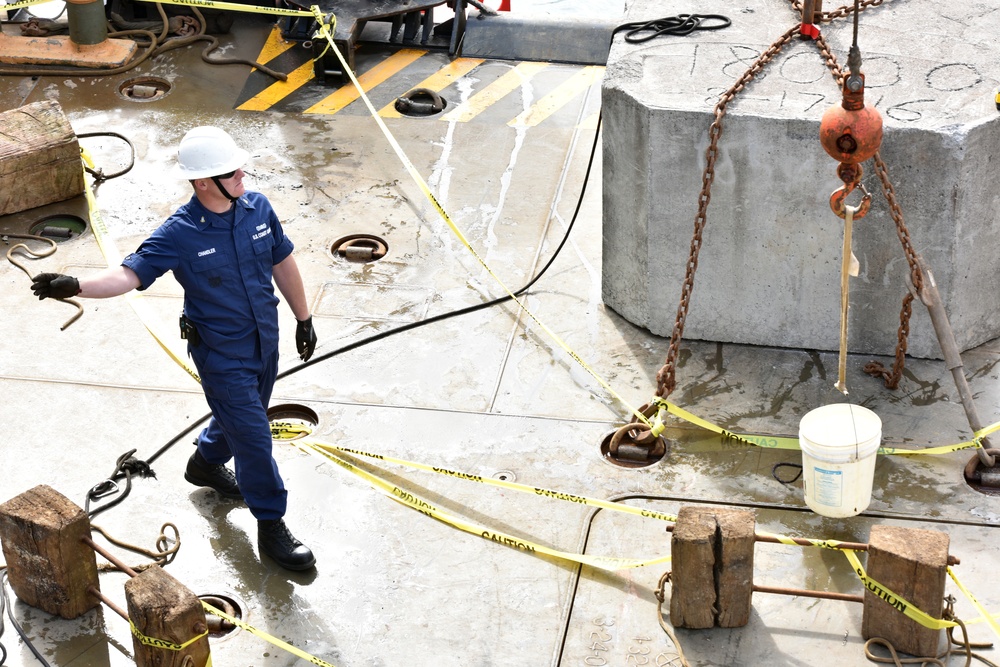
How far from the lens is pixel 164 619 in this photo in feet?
15.7

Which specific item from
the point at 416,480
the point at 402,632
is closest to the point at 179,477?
the point at 416,480

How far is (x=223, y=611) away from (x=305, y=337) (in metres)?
1.34

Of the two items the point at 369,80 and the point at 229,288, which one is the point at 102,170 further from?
the point at 229,288

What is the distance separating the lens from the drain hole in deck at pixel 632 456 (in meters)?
6.39

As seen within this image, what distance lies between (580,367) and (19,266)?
3.52 meters

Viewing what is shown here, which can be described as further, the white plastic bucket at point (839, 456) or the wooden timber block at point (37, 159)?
the wooden timber block at point (37, 159)

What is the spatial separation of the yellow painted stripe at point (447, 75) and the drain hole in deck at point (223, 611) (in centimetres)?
481

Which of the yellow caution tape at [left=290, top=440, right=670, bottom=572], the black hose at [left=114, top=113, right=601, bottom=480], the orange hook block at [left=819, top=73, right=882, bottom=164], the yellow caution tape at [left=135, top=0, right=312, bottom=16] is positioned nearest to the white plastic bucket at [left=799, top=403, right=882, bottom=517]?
the yellow caution tape at [left=290, top=440, right=670, bottom=572]

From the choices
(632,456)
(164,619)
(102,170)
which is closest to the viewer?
(164,619)

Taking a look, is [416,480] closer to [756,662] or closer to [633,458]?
[633,458]

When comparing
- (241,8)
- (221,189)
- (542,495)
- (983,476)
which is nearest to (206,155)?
(221,189)

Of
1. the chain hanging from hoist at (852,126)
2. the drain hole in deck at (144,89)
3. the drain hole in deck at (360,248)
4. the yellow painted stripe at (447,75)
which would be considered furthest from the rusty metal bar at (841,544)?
the drain hole in deck at (144,89)

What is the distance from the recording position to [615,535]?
5934 mm

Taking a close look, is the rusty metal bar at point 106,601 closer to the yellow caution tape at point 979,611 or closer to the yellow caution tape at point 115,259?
the yellow caution tape at point 115,259
